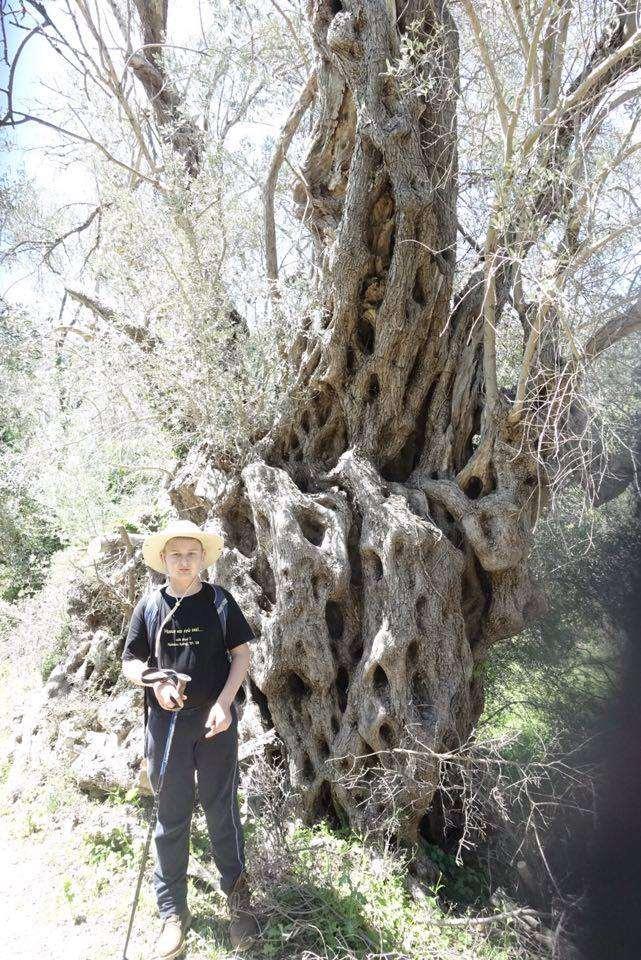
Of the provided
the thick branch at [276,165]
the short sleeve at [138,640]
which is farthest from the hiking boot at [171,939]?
the thick branch at [276,165]

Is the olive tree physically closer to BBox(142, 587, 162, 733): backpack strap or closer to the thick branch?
the thick branch

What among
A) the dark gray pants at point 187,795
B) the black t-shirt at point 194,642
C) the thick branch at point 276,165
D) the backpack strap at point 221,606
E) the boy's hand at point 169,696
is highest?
the thick branch at point 276,165

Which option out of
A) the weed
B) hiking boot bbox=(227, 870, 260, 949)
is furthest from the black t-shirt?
the weed

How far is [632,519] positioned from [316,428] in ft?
12.5

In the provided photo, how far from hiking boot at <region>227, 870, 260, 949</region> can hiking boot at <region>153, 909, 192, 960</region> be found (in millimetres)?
256

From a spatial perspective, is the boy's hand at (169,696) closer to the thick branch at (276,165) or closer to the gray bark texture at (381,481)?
the gray bark texture at (381,481)

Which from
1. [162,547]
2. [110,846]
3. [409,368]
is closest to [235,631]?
[162,547]

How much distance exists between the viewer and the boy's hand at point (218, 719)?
3.38m

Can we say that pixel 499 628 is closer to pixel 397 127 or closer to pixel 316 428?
pixel 316 428

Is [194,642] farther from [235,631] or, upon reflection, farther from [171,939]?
[171,939]

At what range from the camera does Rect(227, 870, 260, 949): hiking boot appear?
145 inches

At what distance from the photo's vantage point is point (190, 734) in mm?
3584

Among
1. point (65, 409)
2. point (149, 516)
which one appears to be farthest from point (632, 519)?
point (65, 409)

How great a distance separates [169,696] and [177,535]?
2.70ft
